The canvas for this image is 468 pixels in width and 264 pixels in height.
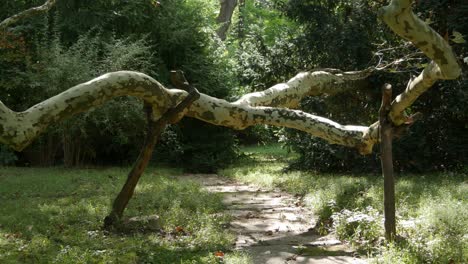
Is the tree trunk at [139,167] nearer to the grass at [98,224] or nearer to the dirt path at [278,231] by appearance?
the grass at [98,224]

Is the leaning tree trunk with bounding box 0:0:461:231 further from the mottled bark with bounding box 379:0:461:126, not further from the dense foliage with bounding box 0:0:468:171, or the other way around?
the dense foliage with bounding box 0:0:468:171

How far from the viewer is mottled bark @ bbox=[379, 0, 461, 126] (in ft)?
14.9

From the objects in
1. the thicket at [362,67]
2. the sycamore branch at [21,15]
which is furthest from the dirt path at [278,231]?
the sycamore branch at [21,15]

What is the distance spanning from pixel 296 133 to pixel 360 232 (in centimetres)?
816

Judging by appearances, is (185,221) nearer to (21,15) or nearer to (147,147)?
(147,147)

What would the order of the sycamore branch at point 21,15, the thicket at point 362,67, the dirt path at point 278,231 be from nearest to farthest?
the dirt path at point 278,231
the sycamore branch at point 21,15
the thicket at point 362,67

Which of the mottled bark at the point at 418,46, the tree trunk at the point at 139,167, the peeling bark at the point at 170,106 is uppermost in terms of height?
the mottled bark at the point at 418,46

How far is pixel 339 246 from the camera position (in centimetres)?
674

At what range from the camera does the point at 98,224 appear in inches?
286

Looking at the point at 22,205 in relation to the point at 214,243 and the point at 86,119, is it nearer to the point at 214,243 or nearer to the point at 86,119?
the point at 214,243

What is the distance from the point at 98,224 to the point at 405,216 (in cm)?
467

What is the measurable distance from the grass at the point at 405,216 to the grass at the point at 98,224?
1.77 m

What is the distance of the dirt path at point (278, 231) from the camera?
630cm

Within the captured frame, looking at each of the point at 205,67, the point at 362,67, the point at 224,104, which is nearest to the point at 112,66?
the point at 205,67
